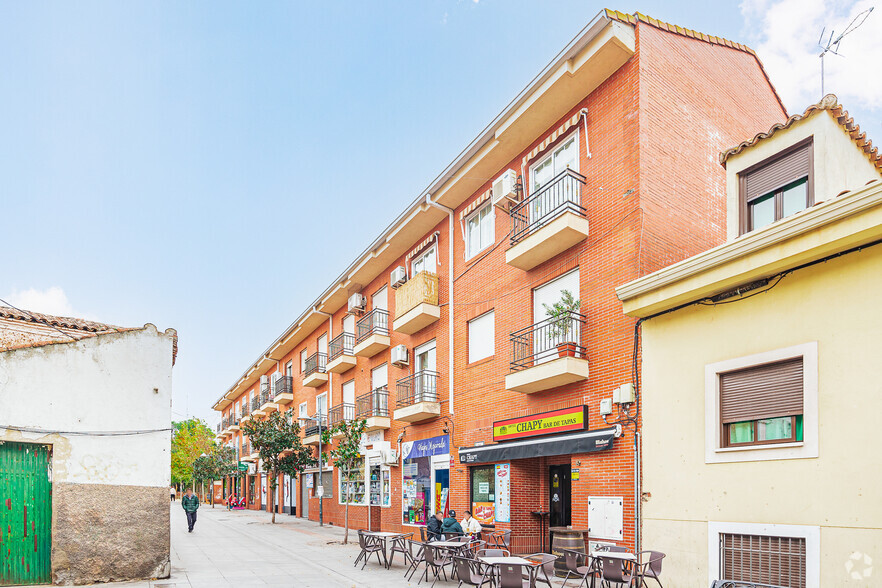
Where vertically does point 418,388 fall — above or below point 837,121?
below

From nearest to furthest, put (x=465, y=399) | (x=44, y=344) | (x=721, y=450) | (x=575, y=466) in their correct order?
(x=721, y=450) → (x=44, y=344) → (x=575, y=466) → (x=465, y=399)

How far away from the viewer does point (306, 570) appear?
13.8 m

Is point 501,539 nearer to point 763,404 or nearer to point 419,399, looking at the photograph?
point 419,399

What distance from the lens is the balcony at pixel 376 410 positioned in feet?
71.5

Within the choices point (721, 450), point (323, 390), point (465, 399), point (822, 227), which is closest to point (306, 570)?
point (465, 399)

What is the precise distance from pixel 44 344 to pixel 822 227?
1200 centimetres

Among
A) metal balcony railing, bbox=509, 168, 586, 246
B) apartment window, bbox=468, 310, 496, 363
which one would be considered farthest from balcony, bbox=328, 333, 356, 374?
metal balcony railing, bbox=509, 168, 586, 246

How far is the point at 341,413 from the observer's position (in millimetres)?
26312

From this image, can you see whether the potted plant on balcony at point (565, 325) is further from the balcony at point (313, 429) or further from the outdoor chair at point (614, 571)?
the balcony at point (313, 429)

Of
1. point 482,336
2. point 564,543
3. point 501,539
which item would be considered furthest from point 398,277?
point 564,543

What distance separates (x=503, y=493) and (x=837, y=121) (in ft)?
31.9

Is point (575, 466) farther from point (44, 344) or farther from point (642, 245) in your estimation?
point (44, 344)

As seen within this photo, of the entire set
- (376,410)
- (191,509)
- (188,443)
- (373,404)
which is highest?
(373,404)

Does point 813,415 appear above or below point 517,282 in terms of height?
below
